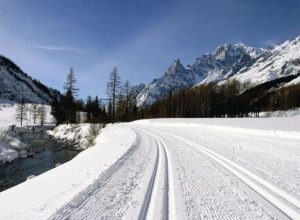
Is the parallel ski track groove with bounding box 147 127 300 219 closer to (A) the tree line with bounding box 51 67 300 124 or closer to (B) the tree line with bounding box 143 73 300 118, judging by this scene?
(A) the tree line with bounding box 51 67 300 124

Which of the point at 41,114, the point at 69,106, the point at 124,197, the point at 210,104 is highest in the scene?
the point at 210,104

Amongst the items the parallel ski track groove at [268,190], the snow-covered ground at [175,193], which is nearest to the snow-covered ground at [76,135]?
the snow-covered ground at [175,193]

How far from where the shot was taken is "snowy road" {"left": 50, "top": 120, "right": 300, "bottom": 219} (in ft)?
15.8

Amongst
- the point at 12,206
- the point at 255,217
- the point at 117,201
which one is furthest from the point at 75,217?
the point at 255,217

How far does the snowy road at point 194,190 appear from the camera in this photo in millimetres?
4801

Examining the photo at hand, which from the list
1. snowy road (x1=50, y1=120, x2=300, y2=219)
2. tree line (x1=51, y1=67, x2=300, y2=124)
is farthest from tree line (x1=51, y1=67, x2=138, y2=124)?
snowy road (x1=50, y1=120, x2=300, y2=219)

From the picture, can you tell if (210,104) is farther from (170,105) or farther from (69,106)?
(69,106)

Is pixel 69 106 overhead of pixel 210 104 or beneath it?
beneath

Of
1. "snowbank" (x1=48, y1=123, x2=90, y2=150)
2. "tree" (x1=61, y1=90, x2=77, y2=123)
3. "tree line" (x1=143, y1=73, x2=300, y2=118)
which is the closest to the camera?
"snowbank" (x1=48, y1=123, x2=90, y2=150)

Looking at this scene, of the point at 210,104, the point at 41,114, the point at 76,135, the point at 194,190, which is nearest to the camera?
the point at 194,190

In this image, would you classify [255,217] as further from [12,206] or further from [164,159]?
[164,159]

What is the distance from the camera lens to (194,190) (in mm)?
6262

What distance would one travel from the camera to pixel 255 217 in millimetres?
4613

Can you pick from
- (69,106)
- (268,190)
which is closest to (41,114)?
(69,106)
